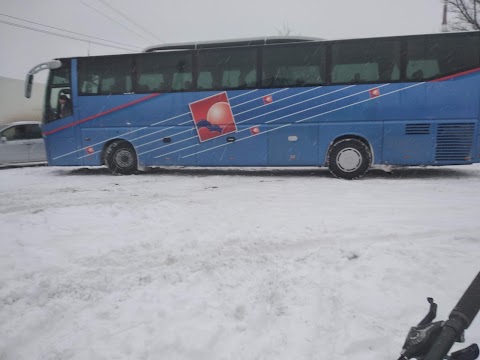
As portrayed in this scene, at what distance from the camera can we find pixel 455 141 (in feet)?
25.7

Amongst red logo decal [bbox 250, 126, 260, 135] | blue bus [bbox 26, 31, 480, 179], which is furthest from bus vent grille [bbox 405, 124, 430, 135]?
red logo decal [bbox 250, 126, 260, 135]

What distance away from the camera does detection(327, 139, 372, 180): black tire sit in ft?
27.4

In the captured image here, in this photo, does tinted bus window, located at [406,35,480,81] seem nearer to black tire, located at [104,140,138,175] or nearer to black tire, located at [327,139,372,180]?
black tire, located at [327,139,372,180]

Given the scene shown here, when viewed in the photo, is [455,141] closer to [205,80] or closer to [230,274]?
[205,80]

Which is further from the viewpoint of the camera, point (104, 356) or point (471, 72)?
point (471, 72)

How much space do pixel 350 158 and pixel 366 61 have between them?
7.68 ft

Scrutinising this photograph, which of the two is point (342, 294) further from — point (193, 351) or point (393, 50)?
point (393, 50)

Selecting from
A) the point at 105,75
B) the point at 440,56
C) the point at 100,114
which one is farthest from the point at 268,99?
the point at 100,114

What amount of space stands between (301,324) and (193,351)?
82 centimetres

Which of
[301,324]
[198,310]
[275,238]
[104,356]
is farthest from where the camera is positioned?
[275,238]

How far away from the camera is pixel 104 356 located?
224 cm

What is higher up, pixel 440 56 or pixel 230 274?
pixel 440 56

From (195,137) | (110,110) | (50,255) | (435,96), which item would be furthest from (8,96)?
(435,96)

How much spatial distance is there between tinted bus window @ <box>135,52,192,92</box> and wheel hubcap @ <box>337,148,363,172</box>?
4398 mm
